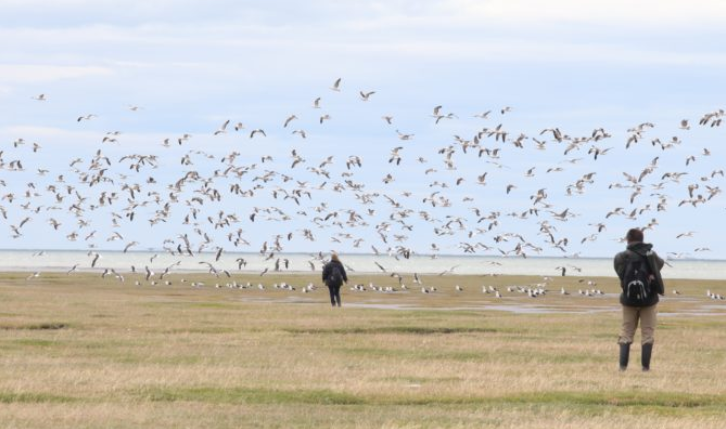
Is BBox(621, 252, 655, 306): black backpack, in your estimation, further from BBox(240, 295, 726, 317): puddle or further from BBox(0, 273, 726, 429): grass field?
BBox(240, 295, 726, 317): puddle

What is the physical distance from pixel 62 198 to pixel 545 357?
44.3m

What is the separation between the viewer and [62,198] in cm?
6706

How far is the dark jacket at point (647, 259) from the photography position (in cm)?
2220

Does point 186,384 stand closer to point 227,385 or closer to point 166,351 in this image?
point 227,385

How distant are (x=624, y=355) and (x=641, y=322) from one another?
2.84 feet

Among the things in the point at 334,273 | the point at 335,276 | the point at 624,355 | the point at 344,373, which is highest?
the point at 334,273

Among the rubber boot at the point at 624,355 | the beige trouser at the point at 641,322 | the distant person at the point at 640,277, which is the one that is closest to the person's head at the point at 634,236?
the distant person at the point at 640,277

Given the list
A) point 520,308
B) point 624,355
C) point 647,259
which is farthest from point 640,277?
point 520,308

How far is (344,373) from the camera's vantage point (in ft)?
74.7

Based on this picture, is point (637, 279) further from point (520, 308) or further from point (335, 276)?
point (520, 308)

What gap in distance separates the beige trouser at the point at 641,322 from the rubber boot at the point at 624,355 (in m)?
0.18

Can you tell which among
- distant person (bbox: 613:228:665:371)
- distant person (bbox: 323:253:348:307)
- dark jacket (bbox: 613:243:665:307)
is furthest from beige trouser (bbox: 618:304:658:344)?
distant person (bbox: 323:253:348:307)

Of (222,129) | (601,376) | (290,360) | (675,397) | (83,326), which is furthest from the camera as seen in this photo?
(222,129)

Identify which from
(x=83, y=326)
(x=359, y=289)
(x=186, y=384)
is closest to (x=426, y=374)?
→ (x=186, y=384)
